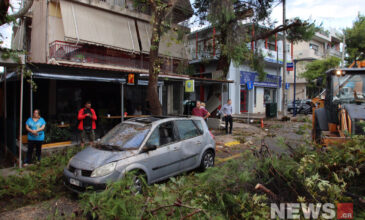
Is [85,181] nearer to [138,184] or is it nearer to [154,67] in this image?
[138,184]

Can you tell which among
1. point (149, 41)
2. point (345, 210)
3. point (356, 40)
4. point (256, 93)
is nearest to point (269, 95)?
point (256, 93)

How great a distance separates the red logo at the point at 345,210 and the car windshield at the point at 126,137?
357 cm

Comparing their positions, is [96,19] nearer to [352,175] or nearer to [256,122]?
[256,122]

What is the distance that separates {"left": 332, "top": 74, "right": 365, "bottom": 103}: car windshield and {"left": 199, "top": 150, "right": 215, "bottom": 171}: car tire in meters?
3.62

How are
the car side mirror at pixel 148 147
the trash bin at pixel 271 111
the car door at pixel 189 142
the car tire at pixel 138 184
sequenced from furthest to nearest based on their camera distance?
the trash bin at pixel 271 111 → the car door at pixel 189 142 → the car side mirror at pixel 148 147 → the car tire at pixel 138 184

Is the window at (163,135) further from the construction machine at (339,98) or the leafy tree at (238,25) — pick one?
the leafy tree at (238,25)

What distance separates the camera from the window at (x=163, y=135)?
5302 millimetres

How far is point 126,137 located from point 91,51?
10.8 meters

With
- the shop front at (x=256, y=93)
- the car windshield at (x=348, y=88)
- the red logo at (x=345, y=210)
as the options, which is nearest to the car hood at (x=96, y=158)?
the red logo at (x=345, y=210)

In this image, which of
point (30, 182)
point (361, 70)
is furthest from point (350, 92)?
point (30, 182)

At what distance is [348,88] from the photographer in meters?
6.59

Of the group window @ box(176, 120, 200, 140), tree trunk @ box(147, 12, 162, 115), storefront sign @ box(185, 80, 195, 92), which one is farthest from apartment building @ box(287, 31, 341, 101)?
window @ box(176, 120, 200, 140)

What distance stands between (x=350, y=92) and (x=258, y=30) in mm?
11450

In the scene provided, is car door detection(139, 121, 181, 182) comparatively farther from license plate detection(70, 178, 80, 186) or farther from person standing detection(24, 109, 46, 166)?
person standing detection(24, 109, 46, 166)
